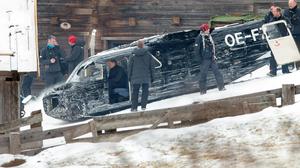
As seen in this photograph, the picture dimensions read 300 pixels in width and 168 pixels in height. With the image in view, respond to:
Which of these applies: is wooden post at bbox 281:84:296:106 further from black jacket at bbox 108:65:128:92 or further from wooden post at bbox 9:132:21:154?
black jacket at bbox 108:65:128:92

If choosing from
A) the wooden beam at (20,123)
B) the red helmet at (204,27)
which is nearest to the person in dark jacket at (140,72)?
the red helmet at (204,27)

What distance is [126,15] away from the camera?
82.3ft

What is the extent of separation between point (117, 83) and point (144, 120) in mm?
5014

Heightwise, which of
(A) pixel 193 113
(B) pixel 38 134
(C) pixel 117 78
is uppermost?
(C) pixel 117 78

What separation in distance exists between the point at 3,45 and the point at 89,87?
126 inches

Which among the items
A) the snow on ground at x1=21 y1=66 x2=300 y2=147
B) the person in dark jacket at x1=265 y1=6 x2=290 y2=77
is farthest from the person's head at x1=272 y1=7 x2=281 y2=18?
the snow on ground at x1=21 y1=66 x2=300 y2=147

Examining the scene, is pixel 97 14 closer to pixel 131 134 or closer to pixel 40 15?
pixel 40 15

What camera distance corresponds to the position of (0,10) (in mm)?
16188

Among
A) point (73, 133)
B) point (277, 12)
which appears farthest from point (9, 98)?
point (277, 12)

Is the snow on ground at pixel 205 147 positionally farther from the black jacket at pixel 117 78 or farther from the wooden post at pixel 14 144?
the black jacket at pixel 117 78

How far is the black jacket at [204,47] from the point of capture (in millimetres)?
18609

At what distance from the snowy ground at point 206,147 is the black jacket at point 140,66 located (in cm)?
478

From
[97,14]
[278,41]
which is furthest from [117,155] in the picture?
[97,14]

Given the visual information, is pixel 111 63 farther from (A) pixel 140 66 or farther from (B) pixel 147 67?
(B) pixel 147 67
